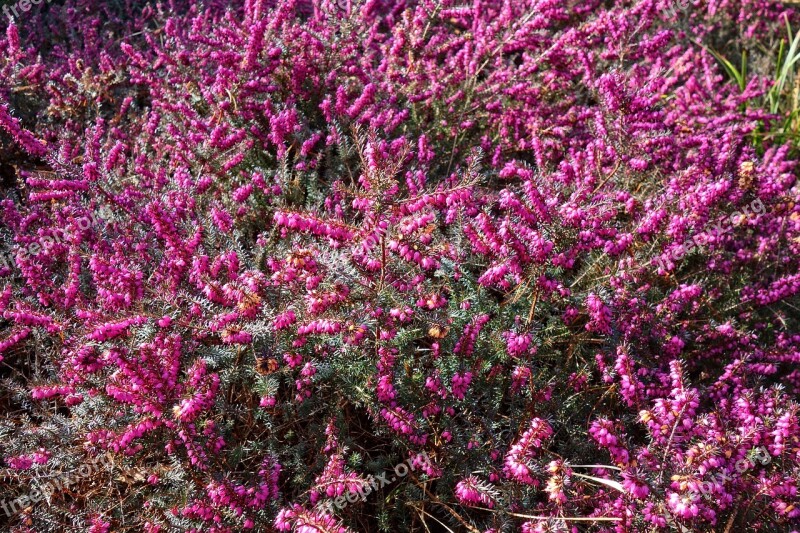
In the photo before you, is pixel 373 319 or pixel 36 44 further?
pixel 36 44

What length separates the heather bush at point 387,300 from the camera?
208 centimetres

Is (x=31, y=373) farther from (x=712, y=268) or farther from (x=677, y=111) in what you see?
(x=677, y=111)

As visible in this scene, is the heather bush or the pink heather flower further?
the heather bush

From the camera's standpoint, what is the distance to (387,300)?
2285 millimetres

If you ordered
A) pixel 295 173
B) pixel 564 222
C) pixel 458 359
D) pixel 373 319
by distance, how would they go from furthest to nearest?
pixel 295 173
pixel 458 359
pixel 564 222
pixel 373 319

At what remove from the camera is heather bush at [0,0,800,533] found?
208cm

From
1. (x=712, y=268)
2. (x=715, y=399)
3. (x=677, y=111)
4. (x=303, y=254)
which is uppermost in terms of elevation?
(x=303, y=254)

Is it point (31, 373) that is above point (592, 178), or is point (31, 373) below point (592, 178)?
below

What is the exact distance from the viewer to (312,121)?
11.9 ft

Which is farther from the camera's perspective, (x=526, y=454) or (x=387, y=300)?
(x=387, y=300)

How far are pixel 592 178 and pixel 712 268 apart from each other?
0.74m

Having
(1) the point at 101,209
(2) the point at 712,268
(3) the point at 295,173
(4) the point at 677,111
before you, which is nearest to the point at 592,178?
(2) the point at 712,268

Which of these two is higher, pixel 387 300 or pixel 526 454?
pixel 387 300

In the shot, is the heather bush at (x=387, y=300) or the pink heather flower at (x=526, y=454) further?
the heather bush at (x=387, y=300)
